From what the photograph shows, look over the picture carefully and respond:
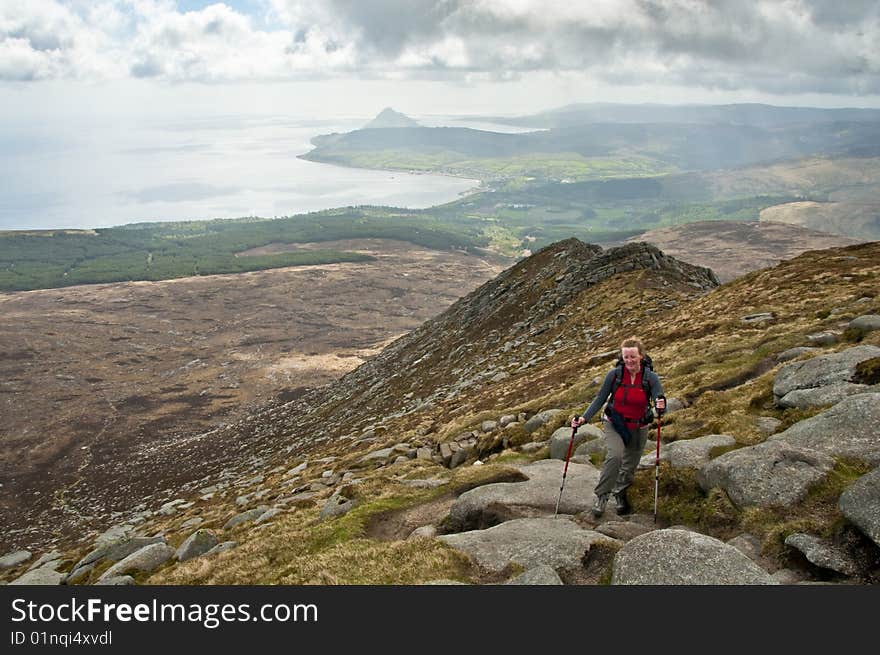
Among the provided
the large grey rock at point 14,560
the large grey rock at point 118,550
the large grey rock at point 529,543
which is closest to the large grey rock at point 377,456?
the large grey rock at point 118,550

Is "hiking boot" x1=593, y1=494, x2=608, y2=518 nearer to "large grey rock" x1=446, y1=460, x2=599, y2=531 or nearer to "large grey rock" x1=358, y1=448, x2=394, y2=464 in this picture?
"large grey rock" x1=446, y1=460, x2=599, y2=531

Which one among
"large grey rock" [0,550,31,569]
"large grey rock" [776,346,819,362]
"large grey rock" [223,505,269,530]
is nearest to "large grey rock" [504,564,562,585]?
"large grey rock" [776,346,819,362]

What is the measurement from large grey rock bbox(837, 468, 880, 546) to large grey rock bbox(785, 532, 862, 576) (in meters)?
0.50

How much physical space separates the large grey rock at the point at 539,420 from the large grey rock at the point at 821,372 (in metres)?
8.23

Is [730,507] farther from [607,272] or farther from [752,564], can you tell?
[607,272]

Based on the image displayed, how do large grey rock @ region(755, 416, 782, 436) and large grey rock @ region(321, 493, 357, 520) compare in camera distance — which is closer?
large grey rock @ region(755, 416, 782, 436)

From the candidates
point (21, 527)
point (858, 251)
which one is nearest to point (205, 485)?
point (21, 527)

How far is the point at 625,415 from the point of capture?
43.6 feet

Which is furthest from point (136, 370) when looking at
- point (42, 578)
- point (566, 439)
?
point (566, 439)

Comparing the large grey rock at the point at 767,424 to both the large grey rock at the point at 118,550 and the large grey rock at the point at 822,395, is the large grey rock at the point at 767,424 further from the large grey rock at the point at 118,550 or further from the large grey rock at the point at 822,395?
the large grey rock at the point at 118,550

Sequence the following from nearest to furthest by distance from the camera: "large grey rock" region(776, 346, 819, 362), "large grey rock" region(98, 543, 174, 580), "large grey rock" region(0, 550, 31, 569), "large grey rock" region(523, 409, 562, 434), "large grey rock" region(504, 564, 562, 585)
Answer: "large grey rock" region(504, 564, 562, 585) → "large grey rock" region(98, 543, 174, 580) → "large grey rock" region(776, 346, 819, 362) → "large grey rock" region(523, 409, 562, 434) → "large grey rock" region(0, 550, 31, 569)

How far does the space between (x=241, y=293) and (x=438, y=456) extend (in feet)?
604

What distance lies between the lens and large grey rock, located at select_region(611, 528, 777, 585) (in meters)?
9.12
